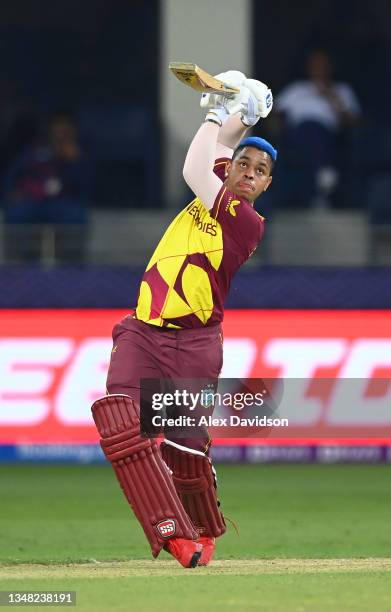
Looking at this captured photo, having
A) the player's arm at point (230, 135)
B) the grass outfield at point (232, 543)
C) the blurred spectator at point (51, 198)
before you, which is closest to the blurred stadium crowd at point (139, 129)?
the blurred spectator at point (51, 198)

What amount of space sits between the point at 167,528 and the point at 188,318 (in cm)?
99

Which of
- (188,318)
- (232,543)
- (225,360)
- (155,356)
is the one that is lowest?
(225,360)

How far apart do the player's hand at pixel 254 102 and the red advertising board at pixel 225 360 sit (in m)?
5.41

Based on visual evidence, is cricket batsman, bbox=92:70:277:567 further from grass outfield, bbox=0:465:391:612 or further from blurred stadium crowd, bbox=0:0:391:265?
blurred stadium crowd, bbox=0:0:391:265

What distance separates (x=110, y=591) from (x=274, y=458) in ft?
21.5

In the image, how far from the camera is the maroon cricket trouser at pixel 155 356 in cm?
794

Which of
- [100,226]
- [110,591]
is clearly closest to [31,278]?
[100,226]

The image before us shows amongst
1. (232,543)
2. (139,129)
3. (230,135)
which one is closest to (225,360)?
(139,129)

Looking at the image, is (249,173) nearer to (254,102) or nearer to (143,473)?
(254,102)

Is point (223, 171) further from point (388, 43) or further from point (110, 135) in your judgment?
point (388, 43)

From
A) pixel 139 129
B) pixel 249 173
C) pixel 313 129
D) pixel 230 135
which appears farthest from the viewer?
pixel 139 129

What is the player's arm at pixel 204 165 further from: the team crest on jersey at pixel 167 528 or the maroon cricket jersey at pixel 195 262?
the team crest on jersey at pixel 167 528

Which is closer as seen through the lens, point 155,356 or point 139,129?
point 155,356

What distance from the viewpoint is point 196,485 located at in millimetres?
8289
